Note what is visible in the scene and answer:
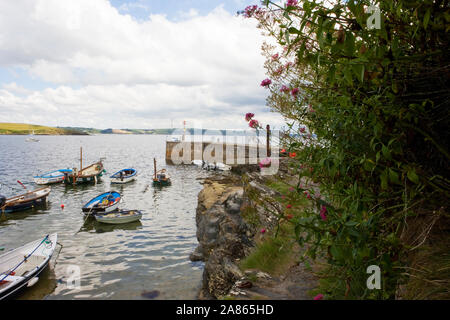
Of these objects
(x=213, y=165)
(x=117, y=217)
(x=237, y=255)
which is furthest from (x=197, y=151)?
(x=237, y=255)

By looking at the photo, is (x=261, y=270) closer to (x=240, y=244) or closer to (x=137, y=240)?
(x=240, y=244)

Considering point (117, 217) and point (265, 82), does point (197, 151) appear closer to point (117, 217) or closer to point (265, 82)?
point (117, 217)

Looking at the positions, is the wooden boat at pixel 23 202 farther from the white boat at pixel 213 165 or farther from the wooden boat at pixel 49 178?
the white boat at pixel 213 165

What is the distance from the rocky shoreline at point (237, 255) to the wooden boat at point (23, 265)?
24.4 feet

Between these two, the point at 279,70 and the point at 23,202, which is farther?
the point at 23,202

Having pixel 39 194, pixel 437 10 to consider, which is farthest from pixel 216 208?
pixel 39 194

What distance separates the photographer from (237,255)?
8.01 meters

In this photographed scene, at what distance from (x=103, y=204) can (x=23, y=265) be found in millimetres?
11232

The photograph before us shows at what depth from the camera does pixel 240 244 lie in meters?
8.37

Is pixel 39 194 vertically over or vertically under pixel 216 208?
under

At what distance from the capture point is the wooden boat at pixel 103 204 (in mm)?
23422

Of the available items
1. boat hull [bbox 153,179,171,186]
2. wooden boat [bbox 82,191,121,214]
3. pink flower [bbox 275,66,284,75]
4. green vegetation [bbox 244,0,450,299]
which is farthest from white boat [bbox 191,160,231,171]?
green vegetation [bbox 244,0,450,299]

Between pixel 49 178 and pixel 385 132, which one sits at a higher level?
pixel 385 132

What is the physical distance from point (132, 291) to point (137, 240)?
22.5ft
